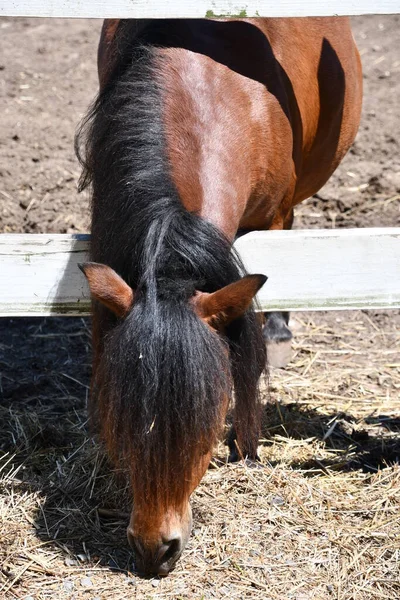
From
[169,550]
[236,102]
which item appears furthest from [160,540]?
[236,102]

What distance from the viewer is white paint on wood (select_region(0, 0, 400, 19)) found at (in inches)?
110

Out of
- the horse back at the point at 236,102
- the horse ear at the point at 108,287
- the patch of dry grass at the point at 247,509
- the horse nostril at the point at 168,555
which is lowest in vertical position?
the patch of dry grass at the point at 247,509

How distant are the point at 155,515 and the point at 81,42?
6.36 meters

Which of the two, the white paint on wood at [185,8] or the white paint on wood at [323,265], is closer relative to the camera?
the white paint on wood at [185,8]

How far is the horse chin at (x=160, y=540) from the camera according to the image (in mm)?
2475

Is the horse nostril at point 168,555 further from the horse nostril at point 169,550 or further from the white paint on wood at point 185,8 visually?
the white paint on wood at point 185,8

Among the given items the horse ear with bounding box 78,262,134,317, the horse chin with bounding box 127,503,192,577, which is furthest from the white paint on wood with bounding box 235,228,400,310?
the horse chin with bounding box 127,503,192,577

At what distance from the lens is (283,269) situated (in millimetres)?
3107

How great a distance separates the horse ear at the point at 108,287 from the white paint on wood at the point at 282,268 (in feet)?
2.15

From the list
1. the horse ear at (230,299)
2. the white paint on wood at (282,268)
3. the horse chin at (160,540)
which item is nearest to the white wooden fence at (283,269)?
the white paint on wood at (282,268)

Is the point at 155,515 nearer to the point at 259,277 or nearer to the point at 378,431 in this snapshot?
the point at 259,277

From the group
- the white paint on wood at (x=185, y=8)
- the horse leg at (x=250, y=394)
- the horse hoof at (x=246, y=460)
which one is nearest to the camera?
the horse leg at (x=250, y=394)

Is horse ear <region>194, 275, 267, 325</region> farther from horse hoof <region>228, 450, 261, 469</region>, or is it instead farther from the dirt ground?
horse hoof <region>228, 450, 261, 469</region>

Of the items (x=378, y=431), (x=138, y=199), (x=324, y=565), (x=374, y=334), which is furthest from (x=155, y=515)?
(x=374, y=334)
